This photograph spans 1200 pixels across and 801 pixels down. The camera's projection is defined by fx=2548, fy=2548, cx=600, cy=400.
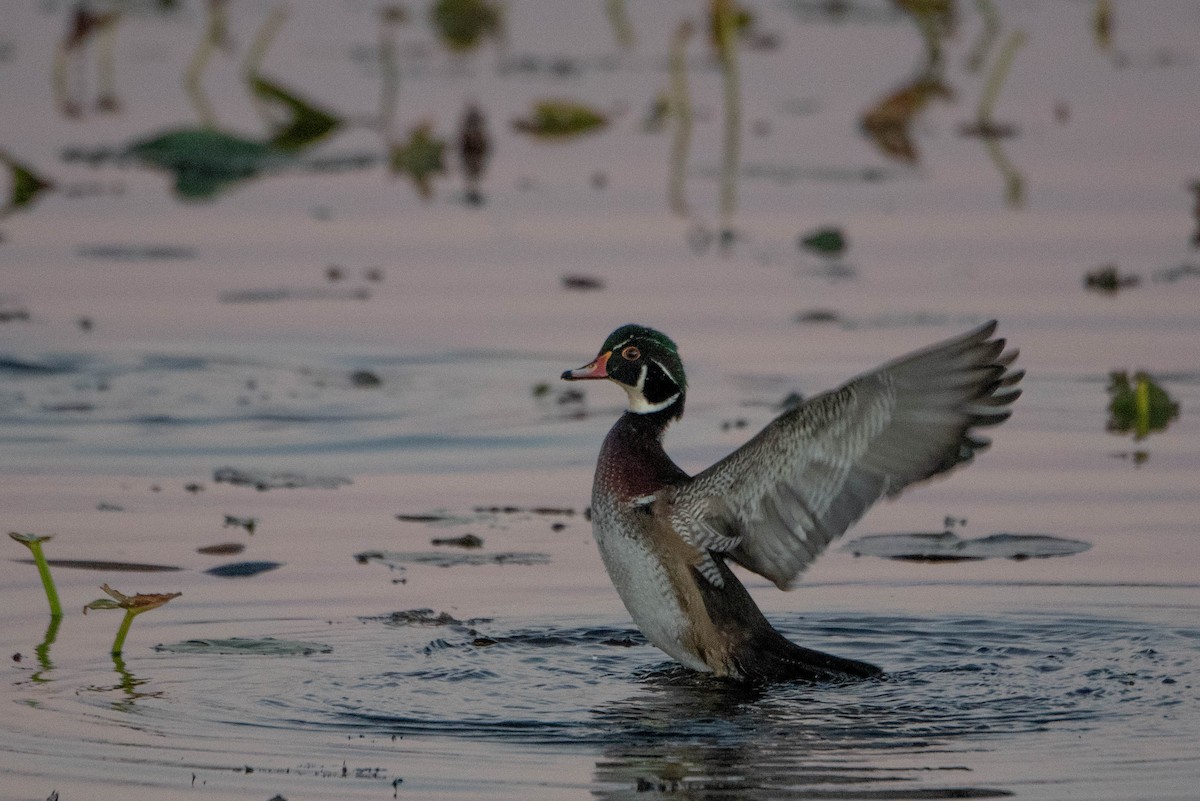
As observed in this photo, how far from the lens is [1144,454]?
33.2ft

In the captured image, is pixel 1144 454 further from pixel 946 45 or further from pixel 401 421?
pixel 946 45

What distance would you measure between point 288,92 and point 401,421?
6.54m

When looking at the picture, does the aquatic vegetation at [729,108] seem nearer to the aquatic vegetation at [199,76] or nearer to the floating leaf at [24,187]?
the aquatic vegetation at [199,76]

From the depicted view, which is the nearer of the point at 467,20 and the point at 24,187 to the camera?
the point at 24,187

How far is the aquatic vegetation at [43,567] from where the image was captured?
293 inches

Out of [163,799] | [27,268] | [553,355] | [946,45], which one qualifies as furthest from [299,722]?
[946,45]

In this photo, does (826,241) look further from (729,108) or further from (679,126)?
(679,126)

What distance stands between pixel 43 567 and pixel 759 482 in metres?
2.14

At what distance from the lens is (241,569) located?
334 inches

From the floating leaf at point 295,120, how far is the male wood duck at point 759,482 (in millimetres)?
9014

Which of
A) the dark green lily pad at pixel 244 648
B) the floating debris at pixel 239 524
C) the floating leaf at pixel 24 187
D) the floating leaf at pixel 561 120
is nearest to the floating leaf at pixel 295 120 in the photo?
the floating leaf at pixel 561 120

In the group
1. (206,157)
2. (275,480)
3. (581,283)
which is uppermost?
(206,157)

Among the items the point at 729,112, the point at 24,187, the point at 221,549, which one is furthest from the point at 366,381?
the point at 729,112

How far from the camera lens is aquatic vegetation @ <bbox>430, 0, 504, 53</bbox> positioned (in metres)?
21.6
